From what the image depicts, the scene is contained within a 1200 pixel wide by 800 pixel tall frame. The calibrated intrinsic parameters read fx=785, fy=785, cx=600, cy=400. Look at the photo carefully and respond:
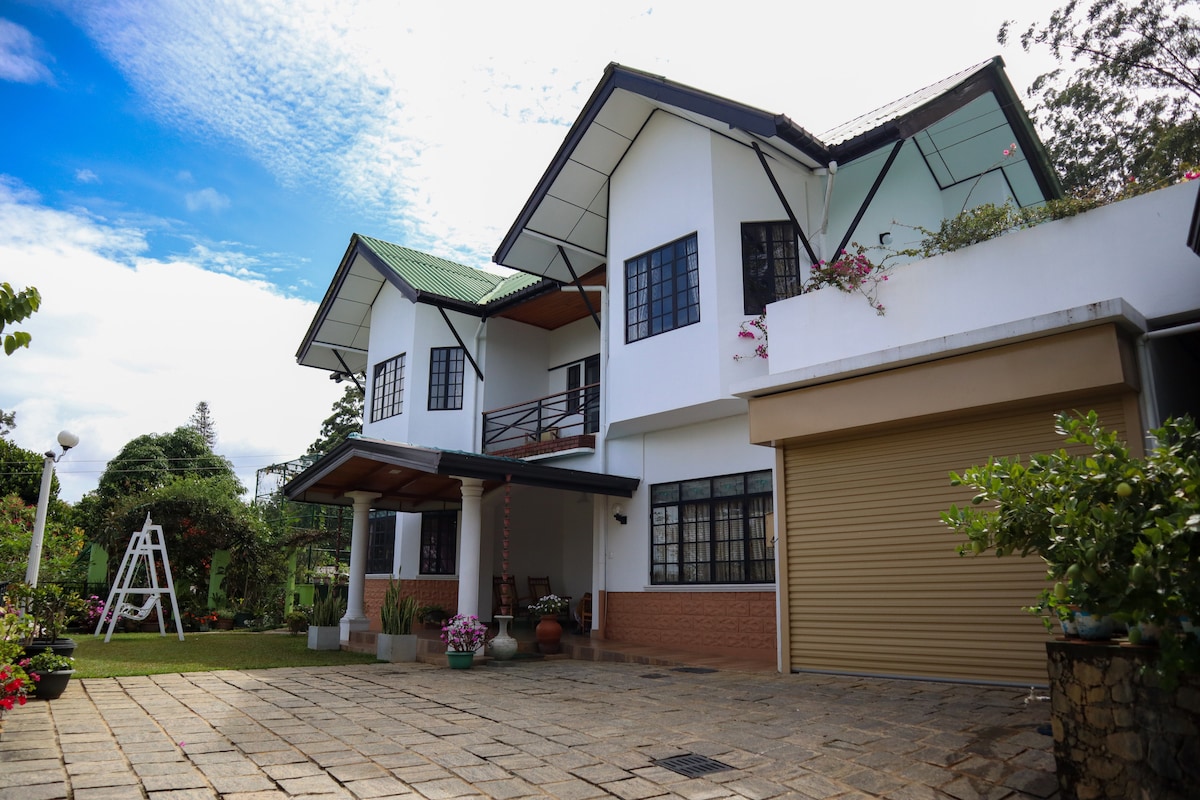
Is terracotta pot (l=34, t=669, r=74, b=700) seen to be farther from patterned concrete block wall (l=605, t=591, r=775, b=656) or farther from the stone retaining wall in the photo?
the stone retaining wall

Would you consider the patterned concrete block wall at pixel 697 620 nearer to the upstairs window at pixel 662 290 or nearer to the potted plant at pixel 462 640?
the potted plant at pixel 462 640

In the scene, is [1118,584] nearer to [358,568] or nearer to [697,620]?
[697,620]

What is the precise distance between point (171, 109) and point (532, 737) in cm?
794

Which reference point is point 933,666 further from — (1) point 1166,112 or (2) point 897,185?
(1) point 1166,112

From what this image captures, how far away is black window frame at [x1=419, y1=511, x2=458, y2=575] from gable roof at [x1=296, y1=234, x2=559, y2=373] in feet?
14.3

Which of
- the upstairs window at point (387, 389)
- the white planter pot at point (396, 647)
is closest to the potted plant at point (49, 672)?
the white planter pot at point (396, 647)

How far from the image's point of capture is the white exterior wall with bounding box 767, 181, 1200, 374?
6.79 meters

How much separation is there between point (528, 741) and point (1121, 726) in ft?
11.4

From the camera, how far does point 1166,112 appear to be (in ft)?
54.5

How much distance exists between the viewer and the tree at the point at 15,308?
12.6 ft

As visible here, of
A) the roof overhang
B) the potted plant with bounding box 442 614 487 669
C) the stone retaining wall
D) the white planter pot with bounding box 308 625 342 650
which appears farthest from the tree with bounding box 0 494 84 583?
the stone retaining wall

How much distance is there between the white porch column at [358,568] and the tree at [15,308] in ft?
30.6

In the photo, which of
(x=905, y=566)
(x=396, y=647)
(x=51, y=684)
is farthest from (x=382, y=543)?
(x=905, y=566)

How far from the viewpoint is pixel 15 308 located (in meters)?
4.03
